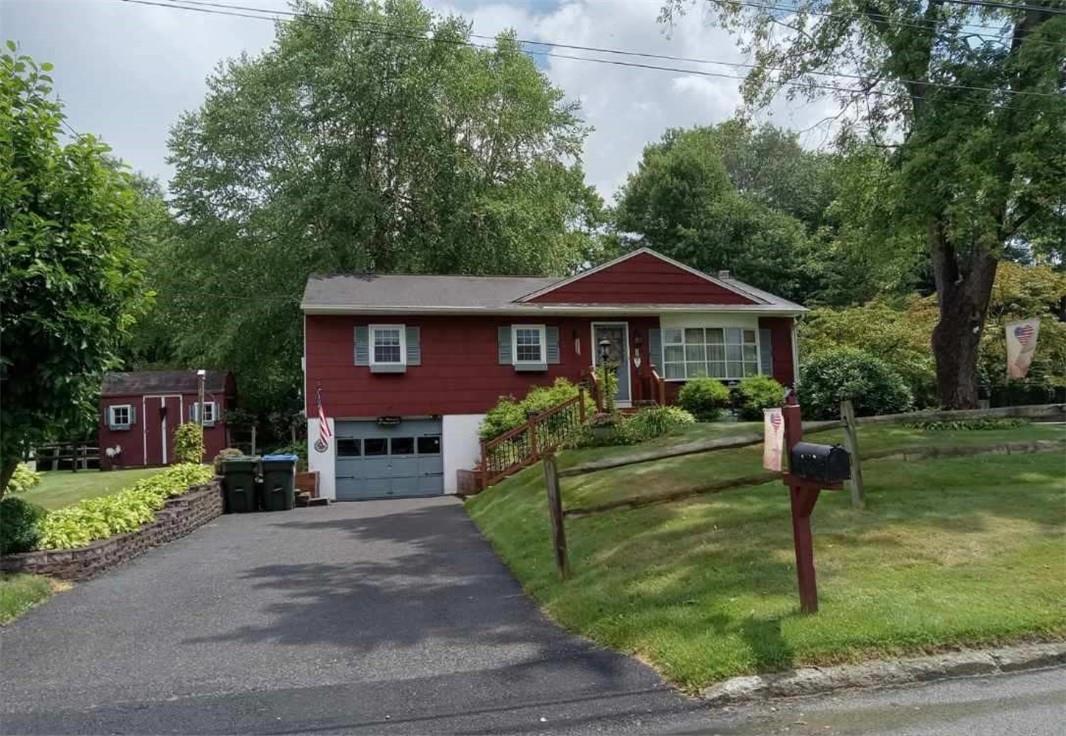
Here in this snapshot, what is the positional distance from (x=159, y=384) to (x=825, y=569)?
2805 centimetres

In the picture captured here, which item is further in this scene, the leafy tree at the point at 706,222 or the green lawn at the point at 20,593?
the leafy tree at the point at 706,222

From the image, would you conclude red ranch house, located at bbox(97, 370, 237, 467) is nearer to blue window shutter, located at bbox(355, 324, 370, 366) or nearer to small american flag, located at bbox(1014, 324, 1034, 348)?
blue window shutter, located at bbox(355, 324, 370, 366)

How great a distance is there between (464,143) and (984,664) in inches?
1188

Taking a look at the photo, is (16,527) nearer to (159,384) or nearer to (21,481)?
(21,481)

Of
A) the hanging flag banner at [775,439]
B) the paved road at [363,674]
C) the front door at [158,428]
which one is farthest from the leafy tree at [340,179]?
the hanging flag banner at [775,439]

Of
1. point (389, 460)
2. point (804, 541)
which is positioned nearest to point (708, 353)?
point (389, 460)

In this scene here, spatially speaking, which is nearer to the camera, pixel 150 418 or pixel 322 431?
pixel 322 431

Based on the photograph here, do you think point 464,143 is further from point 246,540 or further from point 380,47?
point 246,540

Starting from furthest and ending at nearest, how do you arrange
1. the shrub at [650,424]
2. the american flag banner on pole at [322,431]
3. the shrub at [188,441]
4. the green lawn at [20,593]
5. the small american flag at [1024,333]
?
the shrub at [188,441] → the american flag banner on pole at [322,431] → the shrub at [650,424] → the small american flag at [1024,333] → the green lawn at [20,593]

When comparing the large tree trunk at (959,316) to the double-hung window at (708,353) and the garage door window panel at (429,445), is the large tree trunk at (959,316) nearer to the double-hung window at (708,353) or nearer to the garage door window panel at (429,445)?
the double-hung window at (708,353)

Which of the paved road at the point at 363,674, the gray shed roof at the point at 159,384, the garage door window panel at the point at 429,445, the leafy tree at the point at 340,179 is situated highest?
the leafy tree at the point at 340,179

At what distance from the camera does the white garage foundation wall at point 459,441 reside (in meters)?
21.6

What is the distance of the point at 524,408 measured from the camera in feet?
61.7

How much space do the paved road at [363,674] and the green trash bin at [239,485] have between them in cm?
834
